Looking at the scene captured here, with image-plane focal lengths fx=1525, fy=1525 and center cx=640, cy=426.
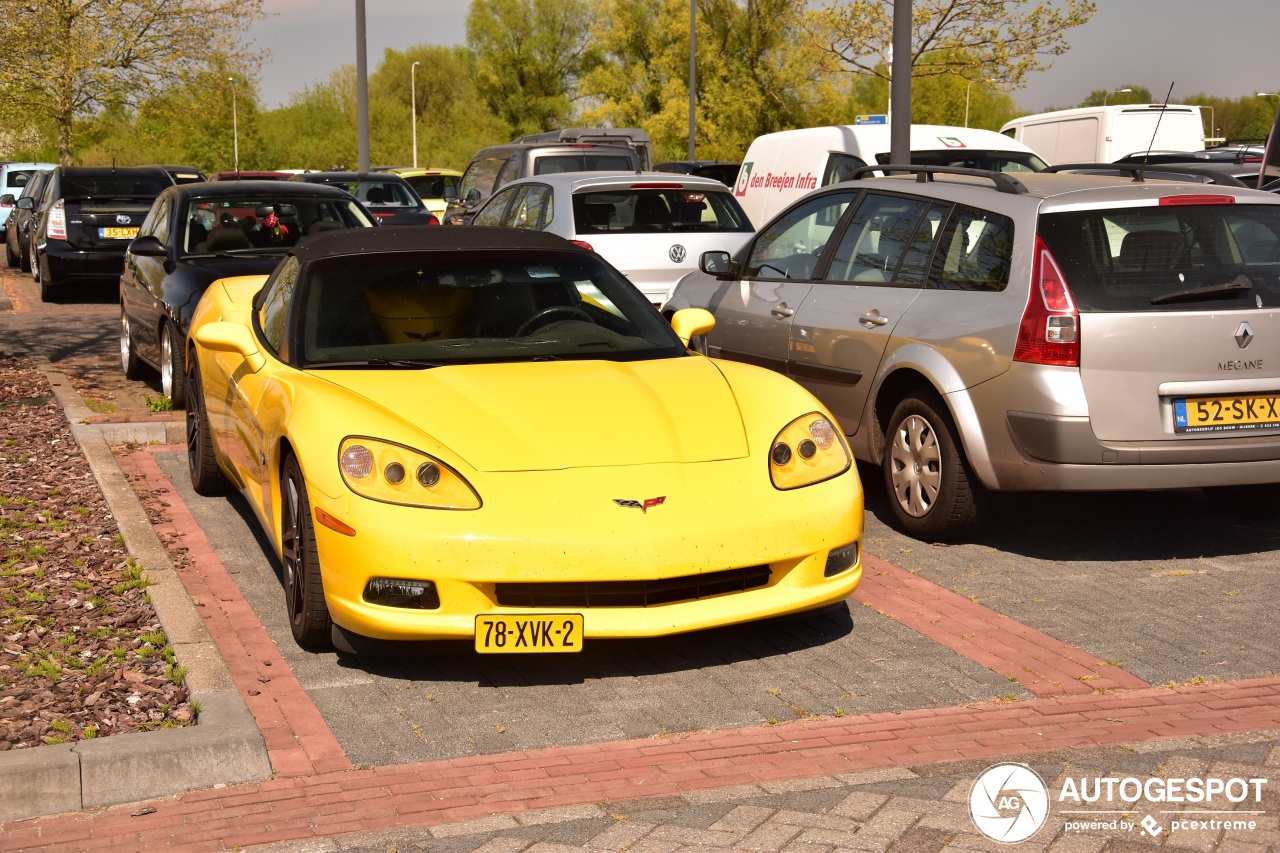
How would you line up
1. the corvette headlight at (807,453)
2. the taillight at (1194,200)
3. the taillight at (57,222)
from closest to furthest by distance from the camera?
the corvette headlight at (807,453)
the taillight at (1194,200)
the taillight at (57,222)

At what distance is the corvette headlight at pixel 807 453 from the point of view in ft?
18.0

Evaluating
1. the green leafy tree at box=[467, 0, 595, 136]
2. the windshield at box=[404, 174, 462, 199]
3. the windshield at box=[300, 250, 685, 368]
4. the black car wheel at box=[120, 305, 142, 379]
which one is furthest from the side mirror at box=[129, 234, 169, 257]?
the green leafy tree at box=[467, 0, 595, 136]

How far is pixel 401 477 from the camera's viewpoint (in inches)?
203

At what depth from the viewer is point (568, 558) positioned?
499 cm

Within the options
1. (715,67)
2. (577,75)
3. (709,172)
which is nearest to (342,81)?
(577,75)

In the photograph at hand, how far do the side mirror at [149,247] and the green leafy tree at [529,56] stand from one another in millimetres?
65235

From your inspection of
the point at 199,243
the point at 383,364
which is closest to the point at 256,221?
the point at 199,243

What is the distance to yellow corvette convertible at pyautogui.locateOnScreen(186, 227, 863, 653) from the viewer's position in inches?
198

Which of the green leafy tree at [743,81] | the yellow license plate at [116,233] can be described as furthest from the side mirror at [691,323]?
the green leafy tree at [743,81]

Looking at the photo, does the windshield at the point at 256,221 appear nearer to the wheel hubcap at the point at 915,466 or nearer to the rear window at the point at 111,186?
the wheel hubcap at the point at 915,466

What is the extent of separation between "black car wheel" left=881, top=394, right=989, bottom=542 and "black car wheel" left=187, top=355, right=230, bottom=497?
11.2 ft

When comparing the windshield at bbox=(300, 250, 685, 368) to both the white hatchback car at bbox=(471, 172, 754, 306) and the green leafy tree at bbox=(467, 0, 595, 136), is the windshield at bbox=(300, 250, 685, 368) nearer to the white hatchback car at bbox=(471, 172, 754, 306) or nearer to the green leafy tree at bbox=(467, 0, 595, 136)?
the white hatchback car at bbox=(471, 172, 754, 306)

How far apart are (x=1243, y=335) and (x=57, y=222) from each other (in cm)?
1687

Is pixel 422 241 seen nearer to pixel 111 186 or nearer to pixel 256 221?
pixel 256 221
